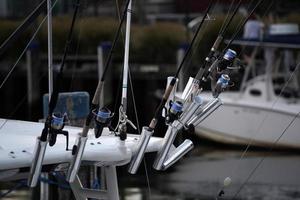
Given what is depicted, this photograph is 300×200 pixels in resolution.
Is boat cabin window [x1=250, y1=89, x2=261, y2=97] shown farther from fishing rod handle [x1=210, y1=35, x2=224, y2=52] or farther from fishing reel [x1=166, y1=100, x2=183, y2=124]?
fishing reel [x1=166, y1=100, x2=183, y2=124]

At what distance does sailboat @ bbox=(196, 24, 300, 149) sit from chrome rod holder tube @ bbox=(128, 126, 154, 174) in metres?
9.37

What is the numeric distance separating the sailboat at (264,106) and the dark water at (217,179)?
45 centimetres

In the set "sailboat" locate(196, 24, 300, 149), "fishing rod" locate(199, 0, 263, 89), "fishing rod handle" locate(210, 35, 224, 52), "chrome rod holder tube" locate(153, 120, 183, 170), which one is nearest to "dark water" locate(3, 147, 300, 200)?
"sailboat" locate(196, 24, 300, 149)

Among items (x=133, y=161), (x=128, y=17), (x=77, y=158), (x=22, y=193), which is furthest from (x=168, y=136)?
(x=22, y=193)

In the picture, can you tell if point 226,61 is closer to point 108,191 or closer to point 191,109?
point 191,109

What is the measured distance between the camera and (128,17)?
17.6 ft

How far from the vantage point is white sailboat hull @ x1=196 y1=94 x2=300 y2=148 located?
14148 mm

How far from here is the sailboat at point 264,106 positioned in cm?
1428

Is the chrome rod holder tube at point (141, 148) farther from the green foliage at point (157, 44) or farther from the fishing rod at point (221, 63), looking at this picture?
the green foliage at point (157, 44)

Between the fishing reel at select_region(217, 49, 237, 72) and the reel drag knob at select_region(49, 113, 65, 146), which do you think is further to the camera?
the fishing reel at select_region(217, 49, 237, 72)

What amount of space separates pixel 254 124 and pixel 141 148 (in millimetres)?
10419

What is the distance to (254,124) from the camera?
14.9 metres

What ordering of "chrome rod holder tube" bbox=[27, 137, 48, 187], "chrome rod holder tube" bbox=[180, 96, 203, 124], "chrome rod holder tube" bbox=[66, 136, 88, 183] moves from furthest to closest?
1. "chrome rod holder tube" bbox=[180, 96, 203, 124]
2. "chrome rod holder tube" bbox=[66, 136, 88, 183]
3. "chrome rod holder tube" bbox=[27, 137, 48, 187]

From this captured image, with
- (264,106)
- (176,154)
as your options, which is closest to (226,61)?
(176,154)
